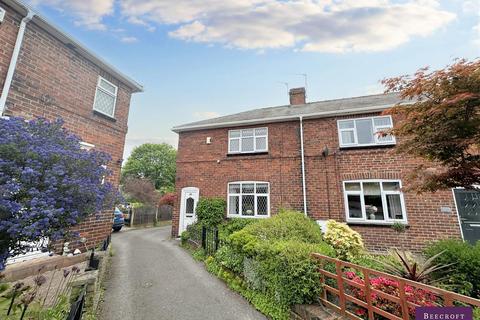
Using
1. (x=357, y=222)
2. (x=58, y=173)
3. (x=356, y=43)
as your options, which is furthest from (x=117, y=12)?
(x=357, y=222)

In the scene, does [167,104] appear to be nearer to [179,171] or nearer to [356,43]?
[179,171]

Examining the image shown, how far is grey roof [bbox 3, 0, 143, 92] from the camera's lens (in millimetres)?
5418

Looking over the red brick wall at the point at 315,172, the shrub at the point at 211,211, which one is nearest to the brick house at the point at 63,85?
the shrub at the point at 211,211

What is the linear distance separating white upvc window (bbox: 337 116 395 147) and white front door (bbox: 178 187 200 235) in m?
8.13

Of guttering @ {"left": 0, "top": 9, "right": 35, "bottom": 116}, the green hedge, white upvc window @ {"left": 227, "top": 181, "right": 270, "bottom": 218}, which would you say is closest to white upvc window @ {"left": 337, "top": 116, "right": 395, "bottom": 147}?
white upvc window @ {"left": 227, "top": 181, "right": 270, "bottom": 218}

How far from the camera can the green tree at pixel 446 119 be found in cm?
344

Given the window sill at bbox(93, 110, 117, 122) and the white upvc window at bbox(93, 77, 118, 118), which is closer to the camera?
the window sill at bbox(93, 110, 117, 122)

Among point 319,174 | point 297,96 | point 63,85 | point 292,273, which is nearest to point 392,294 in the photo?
point 292,273

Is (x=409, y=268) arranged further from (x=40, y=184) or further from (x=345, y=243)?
(x=40, y=184)

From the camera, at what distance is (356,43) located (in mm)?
7254

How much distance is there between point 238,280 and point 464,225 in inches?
346

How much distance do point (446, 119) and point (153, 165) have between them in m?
38.8

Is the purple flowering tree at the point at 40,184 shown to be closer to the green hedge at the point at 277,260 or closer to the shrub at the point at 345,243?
the green hedge at the point at 277,260

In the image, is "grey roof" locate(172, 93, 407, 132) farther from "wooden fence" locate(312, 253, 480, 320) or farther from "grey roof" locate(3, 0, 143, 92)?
"wooden fence" locate(312, 253, 480, 320)
